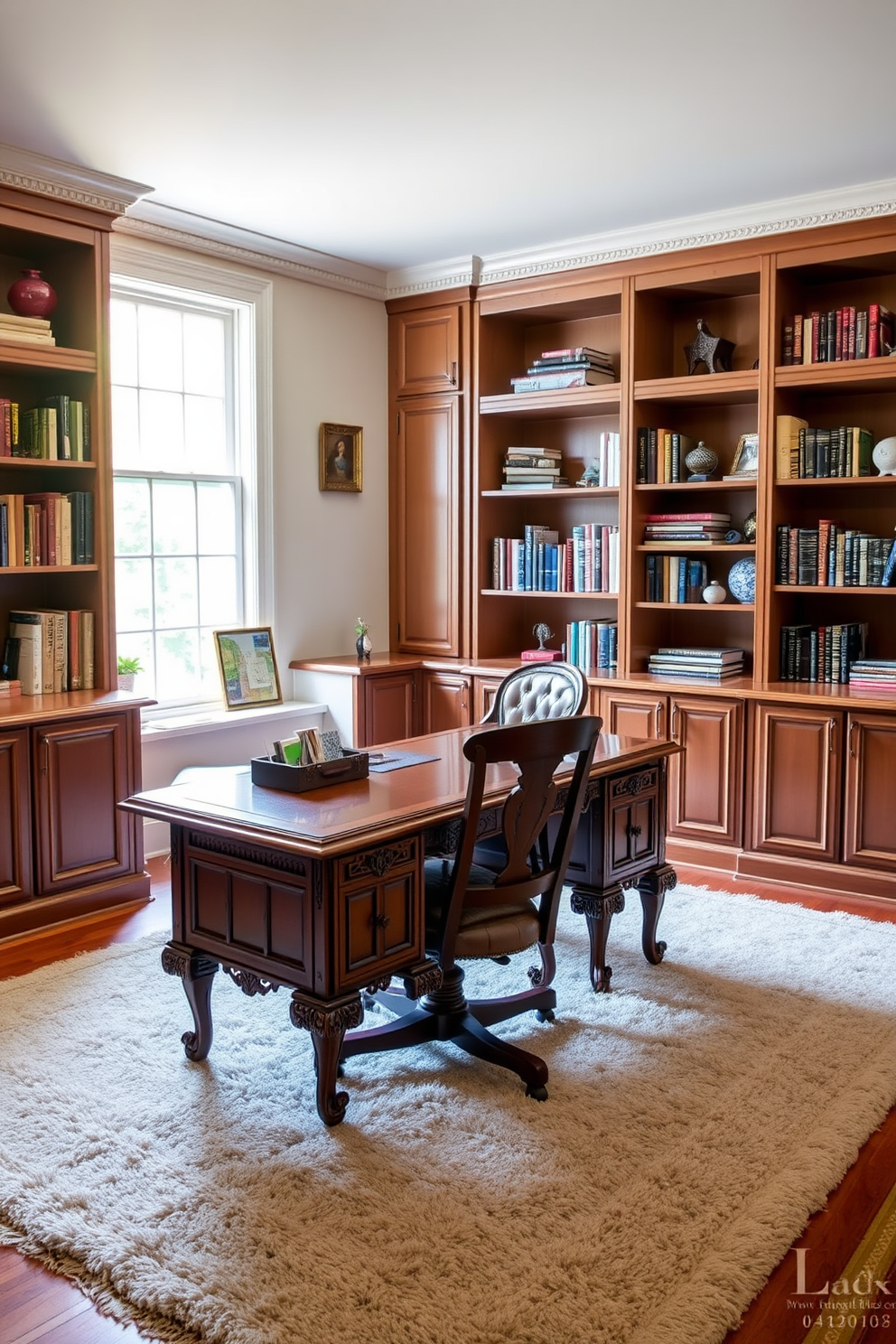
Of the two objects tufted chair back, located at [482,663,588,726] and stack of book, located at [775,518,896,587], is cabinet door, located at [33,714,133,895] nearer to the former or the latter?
tufted chair back, located at [482,663,588,726]

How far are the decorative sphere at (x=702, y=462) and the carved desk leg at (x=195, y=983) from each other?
10.5 ft

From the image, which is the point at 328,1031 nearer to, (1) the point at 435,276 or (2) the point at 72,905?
(2) the point at 72,905

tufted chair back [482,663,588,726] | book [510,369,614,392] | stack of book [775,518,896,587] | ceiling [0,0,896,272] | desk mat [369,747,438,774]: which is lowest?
desk mat [369,747,438,774]

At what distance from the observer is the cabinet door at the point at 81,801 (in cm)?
398

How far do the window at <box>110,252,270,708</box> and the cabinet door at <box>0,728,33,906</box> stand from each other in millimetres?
1053

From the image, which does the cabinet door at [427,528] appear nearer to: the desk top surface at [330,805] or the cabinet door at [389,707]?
the cabinet door at [389,707]

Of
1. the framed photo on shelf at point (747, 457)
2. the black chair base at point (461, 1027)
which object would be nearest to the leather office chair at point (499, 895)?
the black chair base at point (461, 1027)

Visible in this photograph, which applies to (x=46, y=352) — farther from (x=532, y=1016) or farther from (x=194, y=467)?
(x=532, y=1016)

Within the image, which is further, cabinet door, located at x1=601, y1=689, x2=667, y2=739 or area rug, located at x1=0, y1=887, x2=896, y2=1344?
cabinet door, located at x1=601, y1=689, x2=667, y2=739

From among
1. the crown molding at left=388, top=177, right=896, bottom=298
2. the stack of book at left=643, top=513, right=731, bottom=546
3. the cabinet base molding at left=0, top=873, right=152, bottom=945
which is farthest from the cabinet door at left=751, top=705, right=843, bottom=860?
the cabinet base molding at left=0, top=873, right=152, bottom=945

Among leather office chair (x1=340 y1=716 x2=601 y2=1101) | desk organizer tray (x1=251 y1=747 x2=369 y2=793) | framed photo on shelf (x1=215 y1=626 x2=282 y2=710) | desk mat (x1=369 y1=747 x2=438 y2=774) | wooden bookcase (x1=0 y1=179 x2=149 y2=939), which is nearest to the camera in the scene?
leather office chair (x1=340 y1=716 x2=601 y2=1101)

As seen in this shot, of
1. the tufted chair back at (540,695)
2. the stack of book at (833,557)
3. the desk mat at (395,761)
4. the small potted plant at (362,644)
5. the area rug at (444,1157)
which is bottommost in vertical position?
the area rug at (444,1157)

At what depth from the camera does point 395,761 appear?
3332 mm

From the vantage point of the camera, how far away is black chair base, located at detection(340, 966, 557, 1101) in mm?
2805
